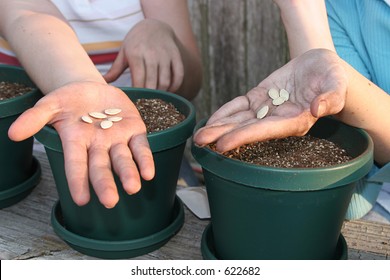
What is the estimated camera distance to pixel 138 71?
4.76 ft

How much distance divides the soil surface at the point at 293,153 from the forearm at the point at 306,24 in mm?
227

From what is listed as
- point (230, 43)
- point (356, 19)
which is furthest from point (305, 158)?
point (230, 43)

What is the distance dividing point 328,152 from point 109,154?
36cm

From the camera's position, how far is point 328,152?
1043mm

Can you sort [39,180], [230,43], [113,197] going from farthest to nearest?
[230,43] → [39,180] → [113,197]

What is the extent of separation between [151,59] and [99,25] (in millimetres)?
327

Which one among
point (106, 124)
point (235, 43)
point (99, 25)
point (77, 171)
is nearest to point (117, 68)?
point (99, 25)

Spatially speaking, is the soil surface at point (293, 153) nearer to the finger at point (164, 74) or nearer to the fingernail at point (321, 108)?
the fingernail at point (321, 108)

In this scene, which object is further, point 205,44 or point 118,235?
point 205,44

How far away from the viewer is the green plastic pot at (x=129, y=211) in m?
1.05

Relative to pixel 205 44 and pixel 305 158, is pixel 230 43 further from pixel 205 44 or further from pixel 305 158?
pixel 305 158

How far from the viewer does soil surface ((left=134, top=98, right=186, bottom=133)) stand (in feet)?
3.71

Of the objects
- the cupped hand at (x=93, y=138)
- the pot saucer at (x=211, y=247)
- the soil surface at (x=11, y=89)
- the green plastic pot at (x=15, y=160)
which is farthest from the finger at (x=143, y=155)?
the soil surface at (x=11, y=89)

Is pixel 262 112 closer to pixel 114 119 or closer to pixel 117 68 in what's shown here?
pixel 114 119
